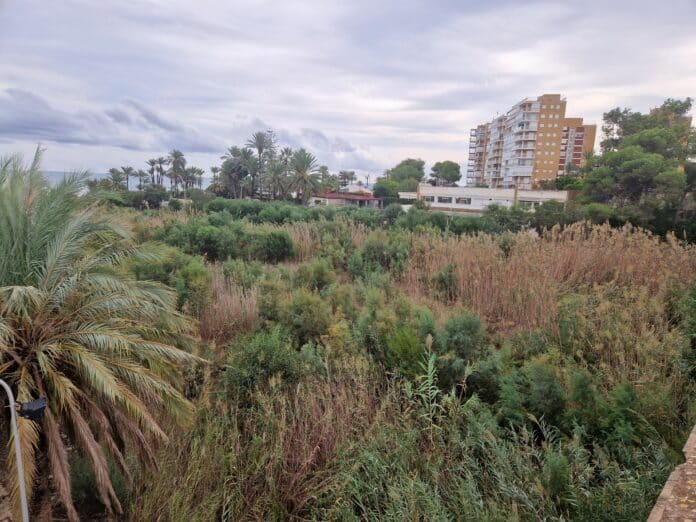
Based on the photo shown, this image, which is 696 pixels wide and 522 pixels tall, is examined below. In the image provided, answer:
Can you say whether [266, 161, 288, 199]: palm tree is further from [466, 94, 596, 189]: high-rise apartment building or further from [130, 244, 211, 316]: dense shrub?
[130, 244, 211, 316]: dense shrub

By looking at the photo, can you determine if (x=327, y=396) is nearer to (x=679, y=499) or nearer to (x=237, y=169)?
(x=679, y=499)

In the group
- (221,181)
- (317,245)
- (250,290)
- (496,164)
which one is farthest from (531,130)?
(250,290)

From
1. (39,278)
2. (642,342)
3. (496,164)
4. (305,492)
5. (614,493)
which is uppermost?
(496,164)

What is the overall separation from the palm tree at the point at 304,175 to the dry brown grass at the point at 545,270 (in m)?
41.5

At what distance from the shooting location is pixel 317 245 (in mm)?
11656

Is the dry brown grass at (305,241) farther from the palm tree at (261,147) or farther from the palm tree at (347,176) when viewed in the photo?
the palm tree at (347,176)

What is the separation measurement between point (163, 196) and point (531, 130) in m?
57.2

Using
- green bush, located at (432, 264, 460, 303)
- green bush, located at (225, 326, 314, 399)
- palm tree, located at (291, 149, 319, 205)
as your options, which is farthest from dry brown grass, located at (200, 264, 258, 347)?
palm tree, located at (291, 149, 319, 205)

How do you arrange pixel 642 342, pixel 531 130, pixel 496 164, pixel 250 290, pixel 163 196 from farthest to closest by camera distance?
pixel 496 164 < pixel 531 130 < pixel 163 196 < pixel 250 290 < pixel 642 342

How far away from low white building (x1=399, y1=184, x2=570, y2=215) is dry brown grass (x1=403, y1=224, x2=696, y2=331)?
2858 cm

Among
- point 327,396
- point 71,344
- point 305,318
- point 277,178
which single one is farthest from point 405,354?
point 277,178

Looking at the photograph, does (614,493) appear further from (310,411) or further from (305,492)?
(310,411)

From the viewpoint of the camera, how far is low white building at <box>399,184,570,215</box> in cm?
3514

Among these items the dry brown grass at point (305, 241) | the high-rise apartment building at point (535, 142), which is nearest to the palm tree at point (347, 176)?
the high-rise apartment building at point (535, 142)
